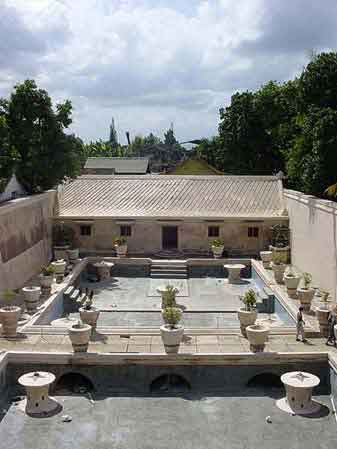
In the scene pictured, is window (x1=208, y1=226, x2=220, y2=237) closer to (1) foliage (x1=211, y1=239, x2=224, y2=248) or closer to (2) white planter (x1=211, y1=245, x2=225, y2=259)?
(1) foliage (x1=211, y1=239, x2=224, y2=248)

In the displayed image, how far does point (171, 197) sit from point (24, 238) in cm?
1036

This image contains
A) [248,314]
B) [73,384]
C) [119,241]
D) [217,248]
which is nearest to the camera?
[73,384]

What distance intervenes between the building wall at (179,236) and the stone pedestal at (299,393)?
16677 millimetres

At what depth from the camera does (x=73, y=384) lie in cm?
1603

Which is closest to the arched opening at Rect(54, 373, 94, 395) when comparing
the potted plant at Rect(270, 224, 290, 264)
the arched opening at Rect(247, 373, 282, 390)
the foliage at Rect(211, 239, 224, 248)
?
the arched opening at Rect(247, 373, 282, 390)

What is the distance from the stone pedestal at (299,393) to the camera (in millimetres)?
14070

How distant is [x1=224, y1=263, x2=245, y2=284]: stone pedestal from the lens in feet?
88.9

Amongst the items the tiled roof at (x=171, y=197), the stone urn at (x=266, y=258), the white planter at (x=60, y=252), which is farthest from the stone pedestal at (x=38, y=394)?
the tiled roof at (x=171, y=197)

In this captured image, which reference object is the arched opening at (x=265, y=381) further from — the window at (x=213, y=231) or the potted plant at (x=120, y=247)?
the window at (x=213, y=231)

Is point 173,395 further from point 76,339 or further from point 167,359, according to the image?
point 76,339

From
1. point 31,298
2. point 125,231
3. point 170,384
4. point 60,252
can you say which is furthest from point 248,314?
point 125,231

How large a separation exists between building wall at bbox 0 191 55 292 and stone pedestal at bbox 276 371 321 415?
11.4m

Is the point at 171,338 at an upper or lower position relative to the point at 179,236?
lower

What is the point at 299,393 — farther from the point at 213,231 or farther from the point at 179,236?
the point at 179,236
